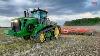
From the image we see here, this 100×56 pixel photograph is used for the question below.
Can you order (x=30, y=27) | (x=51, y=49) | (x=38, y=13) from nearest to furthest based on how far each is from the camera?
1. (x=51, y=49)
2. (x=30, y=27)
3. (x=38, y=13)

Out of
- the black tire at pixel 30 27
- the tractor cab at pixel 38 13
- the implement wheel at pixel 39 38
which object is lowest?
the implement wheel at pixel 39 38

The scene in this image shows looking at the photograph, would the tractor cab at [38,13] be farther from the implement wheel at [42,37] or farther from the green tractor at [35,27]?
the implement wheel at [42,37]

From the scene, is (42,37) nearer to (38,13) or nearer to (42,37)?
(42,37)

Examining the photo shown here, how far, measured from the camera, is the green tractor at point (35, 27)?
80.1ft

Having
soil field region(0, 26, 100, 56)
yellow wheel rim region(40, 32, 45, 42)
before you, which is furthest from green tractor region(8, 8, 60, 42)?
soil field region(0, 26, 100, 56)

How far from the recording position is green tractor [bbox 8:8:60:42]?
2442cm

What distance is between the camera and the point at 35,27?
25.0 m

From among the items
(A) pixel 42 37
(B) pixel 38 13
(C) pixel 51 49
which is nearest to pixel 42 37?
(A) pixel 42 37

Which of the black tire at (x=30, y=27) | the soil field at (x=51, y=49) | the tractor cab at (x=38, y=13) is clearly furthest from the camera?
the tractor cab at (x=38, y=13)

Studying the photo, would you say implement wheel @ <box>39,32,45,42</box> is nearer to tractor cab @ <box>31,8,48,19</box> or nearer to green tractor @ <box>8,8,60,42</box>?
green tractor @ <box>8,8,60,42</box>

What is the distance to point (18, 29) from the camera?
2545 cm

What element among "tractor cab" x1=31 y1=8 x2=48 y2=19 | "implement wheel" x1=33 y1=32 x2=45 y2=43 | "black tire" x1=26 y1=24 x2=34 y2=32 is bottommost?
"implement wheel" x1=33 y1=32 x2=45 y2=43

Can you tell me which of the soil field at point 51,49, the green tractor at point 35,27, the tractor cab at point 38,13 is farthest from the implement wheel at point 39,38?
the tractor cab at point 38,13

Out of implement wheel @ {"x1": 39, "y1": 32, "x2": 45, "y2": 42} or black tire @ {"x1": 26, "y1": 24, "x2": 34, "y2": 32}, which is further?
black tire @ {"x1": 26, "y1": 24, "x2": 34, "y2": 32}
